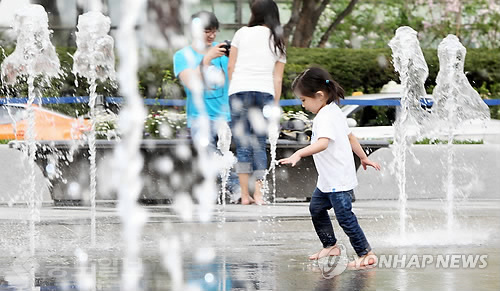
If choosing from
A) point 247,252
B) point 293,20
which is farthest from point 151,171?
point 293,20

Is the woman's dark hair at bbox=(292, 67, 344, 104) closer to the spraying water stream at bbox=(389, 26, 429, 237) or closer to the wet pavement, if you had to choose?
the wet pavement

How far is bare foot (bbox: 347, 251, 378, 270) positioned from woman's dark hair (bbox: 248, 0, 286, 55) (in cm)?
361

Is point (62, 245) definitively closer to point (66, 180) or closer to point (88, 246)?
point (88, 246)

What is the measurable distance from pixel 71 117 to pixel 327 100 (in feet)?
40.3

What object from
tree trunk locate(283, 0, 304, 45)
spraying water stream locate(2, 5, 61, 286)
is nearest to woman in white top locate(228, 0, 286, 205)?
spraying water stream locate(2, 5, 61, 286)

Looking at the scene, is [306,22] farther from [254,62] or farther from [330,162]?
[330,162]

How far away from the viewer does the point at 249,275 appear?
6.01m

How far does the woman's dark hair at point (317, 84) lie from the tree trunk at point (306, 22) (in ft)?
54.4

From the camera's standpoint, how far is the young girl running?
256 inches

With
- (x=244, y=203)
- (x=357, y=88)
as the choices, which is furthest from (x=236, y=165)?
(x=357, y=88)

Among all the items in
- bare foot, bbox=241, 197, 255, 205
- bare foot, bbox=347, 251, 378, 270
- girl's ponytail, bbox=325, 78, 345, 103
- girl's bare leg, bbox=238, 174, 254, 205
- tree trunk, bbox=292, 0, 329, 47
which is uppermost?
tree trunk, bbox=292, 0, 329, 47

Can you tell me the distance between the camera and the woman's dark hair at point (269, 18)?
9.75 meters

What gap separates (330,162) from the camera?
6.59 metres

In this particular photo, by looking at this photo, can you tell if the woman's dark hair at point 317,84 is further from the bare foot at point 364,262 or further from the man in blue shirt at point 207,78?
the man in blue shirt at point 207,78
